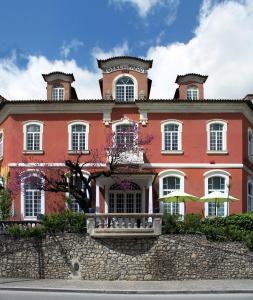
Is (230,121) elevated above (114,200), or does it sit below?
above

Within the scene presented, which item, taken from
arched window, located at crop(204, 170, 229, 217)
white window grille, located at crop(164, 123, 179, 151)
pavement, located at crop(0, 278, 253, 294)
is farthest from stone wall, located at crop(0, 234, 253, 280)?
white window grille, located at crop(164, 123, 179, 151)

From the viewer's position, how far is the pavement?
20.6 m

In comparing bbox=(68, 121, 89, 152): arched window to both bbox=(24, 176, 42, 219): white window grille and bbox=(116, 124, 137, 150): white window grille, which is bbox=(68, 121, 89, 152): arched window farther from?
bbox=(24, 176, 42, 219): white window grille

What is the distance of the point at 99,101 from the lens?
34.6 meters

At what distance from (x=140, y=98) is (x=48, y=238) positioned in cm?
1335

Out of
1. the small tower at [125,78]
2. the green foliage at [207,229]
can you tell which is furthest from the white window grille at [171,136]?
the green foliage at [207,229]

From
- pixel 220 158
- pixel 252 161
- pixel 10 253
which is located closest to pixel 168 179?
pixel 220 158

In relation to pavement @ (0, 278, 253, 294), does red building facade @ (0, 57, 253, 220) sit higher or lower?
higher

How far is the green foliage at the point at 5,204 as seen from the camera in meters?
32.0

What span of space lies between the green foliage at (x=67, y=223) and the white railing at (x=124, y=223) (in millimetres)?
395

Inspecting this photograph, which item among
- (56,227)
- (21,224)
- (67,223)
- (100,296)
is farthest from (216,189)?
(100,296)

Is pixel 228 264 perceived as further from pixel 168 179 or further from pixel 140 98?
pixel 140 98

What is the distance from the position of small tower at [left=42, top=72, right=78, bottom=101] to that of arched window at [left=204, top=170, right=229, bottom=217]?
33.9ft

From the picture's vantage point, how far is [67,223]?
25.3m
